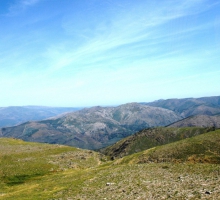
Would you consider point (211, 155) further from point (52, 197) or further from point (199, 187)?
point (52, 197)

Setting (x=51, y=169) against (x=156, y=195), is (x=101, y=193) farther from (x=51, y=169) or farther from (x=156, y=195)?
(x=51, y=169)

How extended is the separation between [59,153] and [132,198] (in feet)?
249

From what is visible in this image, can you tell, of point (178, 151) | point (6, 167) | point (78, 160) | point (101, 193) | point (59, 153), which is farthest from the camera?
point (59, 153)

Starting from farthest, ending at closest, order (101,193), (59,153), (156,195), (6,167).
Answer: (59,153), (6,167), (101,193), (156,195)

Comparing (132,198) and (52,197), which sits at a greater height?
(132,198)

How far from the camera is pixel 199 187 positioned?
29969 millimetres

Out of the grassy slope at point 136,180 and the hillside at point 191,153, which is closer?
the grassy slope at point 136,180

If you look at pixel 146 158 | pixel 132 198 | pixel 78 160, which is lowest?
pixel 78 160

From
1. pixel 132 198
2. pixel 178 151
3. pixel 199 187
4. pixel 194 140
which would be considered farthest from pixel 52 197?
pixel 194 140

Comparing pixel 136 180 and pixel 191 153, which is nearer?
pixel 136 180

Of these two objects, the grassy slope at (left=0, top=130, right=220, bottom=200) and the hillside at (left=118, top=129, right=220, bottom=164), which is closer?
the grassy slope at (left=0, top=130, right=220, bottom=200)

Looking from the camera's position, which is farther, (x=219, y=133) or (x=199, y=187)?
(x=219, y=133)

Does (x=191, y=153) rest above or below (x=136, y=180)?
below

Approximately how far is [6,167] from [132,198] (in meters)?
56.6
